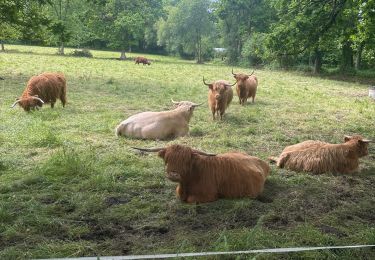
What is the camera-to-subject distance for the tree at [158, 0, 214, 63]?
165 ft

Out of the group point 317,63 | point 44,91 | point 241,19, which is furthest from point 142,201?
point 241,19

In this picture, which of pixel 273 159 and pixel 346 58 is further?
pixel 346 58

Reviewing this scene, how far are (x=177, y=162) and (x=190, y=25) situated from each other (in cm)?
4820

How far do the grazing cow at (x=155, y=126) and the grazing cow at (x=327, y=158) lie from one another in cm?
246

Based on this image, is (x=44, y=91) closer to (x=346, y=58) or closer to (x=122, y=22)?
(x=346, y=58)

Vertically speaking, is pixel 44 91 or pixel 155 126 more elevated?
pixel 44 91

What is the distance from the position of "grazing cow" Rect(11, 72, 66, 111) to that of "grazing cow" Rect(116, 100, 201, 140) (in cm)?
328

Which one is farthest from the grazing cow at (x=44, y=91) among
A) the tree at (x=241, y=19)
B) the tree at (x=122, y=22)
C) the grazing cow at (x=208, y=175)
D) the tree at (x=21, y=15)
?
the tree at (x=241, y=19)

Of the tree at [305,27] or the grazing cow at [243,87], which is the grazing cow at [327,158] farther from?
the grazing cow at [243,87]

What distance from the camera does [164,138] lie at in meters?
8.00

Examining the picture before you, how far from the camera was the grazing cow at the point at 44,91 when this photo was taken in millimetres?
10227

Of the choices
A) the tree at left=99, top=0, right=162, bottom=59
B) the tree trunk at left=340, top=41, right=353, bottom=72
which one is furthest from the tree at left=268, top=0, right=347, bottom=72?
the tree at left=99, top=0, right=162, bottom=59

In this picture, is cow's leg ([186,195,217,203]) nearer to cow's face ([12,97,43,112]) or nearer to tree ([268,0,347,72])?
tree ([268,0,347,72])

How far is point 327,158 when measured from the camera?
6.16 meters
